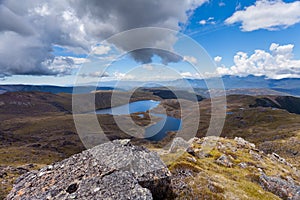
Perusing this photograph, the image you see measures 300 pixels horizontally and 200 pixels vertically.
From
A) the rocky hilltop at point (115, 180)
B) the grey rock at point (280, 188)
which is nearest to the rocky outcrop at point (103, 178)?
the rocky hilltop at point (115, 180)

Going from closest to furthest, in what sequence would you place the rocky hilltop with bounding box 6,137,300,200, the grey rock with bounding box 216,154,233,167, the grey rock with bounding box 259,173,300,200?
the rocky hilltop with bounding box 6,137,300,200
the grey rock with bounding box 259,173,300,200
the grey rock with bounding box 216,154,233,167

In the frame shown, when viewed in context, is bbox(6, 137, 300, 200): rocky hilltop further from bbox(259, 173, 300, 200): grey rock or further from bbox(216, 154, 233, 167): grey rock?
bbox(216, 154, 233, 167): grey rock

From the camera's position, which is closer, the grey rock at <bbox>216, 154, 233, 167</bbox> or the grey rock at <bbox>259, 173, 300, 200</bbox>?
the grey rock at <bbox>259, 173, 300, 200</bbox>

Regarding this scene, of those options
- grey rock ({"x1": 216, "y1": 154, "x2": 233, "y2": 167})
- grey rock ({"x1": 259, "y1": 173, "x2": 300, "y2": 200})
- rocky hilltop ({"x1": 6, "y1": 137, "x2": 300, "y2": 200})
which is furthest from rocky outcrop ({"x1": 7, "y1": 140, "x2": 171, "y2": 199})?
grey rock ({"x1": 216, "y1": 154, "x2": 233, "y2": 167})

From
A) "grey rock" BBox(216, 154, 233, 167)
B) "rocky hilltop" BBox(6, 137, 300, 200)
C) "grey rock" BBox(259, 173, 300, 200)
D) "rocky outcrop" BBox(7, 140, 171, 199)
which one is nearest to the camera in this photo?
"rocky outcrop" BBox(7, 140, 171, 199)

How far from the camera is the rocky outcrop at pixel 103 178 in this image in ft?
39.7

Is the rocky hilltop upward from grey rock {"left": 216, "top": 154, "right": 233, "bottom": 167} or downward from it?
upward

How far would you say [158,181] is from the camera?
14.9 metres

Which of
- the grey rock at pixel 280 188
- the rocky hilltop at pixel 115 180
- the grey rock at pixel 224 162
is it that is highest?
the rocky hilltop at pixel 115 180

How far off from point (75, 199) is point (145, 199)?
392 cm

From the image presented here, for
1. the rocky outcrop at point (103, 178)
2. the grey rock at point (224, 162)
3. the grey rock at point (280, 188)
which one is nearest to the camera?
the rocky outcrop at point (103, 178)

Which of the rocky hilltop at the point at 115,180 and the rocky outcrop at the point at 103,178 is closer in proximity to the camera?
the rocky outcrop at the point at 103,178

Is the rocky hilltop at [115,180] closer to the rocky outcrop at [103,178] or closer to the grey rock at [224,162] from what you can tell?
the rocky outcrop at [103,178]

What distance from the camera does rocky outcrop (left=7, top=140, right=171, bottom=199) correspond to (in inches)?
476
